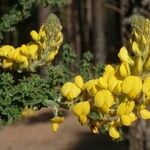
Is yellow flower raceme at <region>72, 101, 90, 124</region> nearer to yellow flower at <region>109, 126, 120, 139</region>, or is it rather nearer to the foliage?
yellow flower at <region>109, 126, 120, 139</region>

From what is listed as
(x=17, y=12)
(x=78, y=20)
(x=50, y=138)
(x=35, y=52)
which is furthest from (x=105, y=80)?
(x=78, y=20)

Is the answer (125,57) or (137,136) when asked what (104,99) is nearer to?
(125,57)

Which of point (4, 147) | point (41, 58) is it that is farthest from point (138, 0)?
point (4, 147)

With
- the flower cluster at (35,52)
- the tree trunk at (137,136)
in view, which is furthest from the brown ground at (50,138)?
the flower cluster at (35,52)

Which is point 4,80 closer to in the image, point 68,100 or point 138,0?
point 68,100

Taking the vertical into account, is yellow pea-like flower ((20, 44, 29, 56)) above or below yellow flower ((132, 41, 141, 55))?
below

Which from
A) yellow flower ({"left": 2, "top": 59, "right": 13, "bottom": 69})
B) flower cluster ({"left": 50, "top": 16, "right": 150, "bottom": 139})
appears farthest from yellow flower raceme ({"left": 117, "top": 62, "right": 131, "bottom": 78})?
yellow flower ({"left": 2, "top": 59, "right": 13, "bottom": 69})

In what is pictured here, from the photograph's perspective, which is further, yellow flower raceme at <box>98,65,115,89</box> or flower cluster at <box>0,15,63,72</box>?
flower cluster at <box>0,15,63,72</box>
